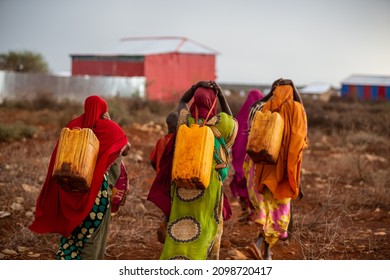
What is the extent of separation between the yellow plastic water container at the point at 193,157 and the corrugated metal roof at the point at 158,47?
61.7ft

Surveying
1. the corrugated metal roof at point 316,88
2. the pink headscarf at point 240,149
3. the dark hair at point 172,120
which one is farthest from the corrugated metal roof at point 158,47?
the corrugated metal roof at point 316,88

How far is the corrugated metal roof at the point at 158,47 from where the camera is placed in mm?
23531

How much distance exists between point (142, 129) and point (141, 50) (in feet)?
33.0

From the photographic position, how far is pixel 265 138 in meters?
5.15

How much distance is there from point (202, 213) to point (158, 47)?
19.9 m

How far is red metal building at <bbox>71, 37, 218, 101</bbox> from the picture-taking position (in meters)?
22.9

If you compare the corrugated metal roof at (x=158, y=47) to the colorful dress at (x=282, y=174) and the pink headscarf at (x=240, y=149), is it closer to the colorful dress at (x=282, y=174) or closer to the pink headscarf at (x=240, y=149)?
Answer: the pink headscarf at (x=240, y=149)

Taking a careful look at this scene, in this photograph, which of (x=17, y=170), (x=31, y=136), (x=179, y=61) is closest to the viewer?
(x=17, y=170)

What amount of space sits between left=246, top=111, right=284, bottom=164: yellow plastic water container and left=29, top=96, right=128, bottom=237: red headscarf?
1141mm

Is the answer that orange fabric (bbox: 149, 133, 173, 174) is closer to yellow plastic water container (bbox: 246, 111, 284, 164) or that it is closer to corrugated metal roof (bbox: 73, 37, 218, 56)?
yellow plastic water container (bbox: 246, 111, 284, 164)

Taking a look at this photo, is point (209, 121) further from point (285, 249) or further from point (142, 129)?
point (142, 129)

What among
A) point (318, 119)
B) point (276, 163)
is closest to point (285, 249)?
point (276, 163)

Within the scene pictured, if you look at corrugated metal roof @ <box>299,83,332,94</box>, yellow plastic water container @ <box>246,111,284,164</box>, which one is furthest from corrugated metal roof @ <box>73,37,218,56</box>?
corrugated metal roof @ <box>299,83,332,94</box>

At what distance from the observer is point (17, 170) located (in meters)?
8.20
